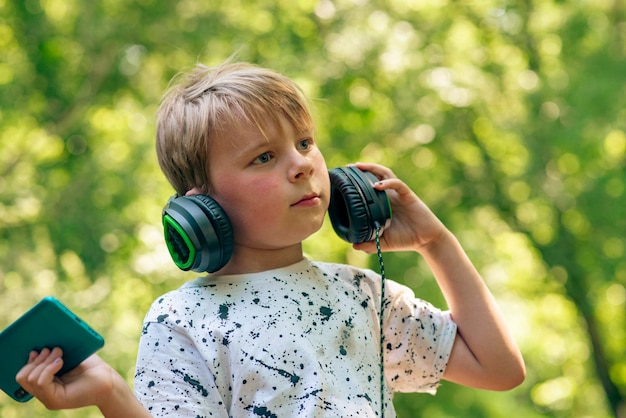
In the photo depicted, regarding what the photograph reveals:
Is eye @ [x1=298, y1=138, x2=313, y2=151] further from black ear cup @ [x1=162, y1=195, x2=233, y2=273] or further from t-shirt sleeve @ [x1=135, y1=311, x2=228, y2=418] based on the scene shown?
t-shirt sleeve @ [x1=135, y1=311, x2=228, y2=418]

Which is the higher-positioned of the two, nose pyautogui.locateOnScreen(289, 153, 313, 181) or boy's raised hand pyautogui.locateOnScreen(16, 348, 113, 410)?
nose pyautogui.locateOnScreen(289, 153, 313, 181)

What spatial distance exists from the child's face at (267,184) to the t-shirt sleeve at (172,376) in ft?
0.69

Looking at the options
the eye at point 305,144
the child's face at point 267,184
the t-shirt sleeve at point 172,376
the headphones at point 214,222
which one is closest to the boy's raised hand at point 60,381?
the t-shirt sleeve at point 172,376

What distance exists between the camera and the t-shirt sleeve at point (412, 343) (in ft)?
5.04

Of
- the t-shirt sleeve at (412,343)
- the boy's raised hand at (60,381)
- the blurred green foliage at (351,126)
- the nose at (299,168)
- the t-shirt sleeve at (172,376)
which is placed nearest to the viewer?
the boy's raised hand at (60,381)

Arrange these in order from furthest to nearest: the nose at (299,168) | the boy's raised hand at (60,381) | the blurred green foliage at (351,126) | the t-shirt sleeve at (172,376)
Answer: the blurred green foliage at (351,126)
the nose at (299,168)
the t-shirt sleeve at (172,376)
the boy's raised hand at (60,381)

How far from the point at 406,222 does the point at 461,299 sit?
18cm

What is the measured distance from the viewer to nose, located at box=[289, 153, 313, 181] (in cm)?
135

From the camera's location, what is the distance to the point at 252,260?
4.65 ft

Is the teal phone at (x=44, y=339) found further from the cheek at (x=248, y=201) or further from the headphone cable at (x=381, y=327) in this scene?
the headphone cable at (x=381, y=327)

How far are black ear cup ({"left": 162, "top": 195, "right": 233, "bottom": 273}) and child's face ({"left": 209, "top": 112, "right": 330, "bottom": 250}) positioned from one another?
0.04 meters

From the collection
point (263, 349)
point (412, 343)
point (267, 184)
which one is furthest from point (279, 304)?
point (412, 343)

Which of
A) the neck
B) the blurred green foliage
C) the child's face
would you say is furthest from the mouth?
the blurred green foliage

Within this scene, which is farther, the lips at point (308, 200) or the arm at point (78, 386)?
the lips at point (308, 200)
